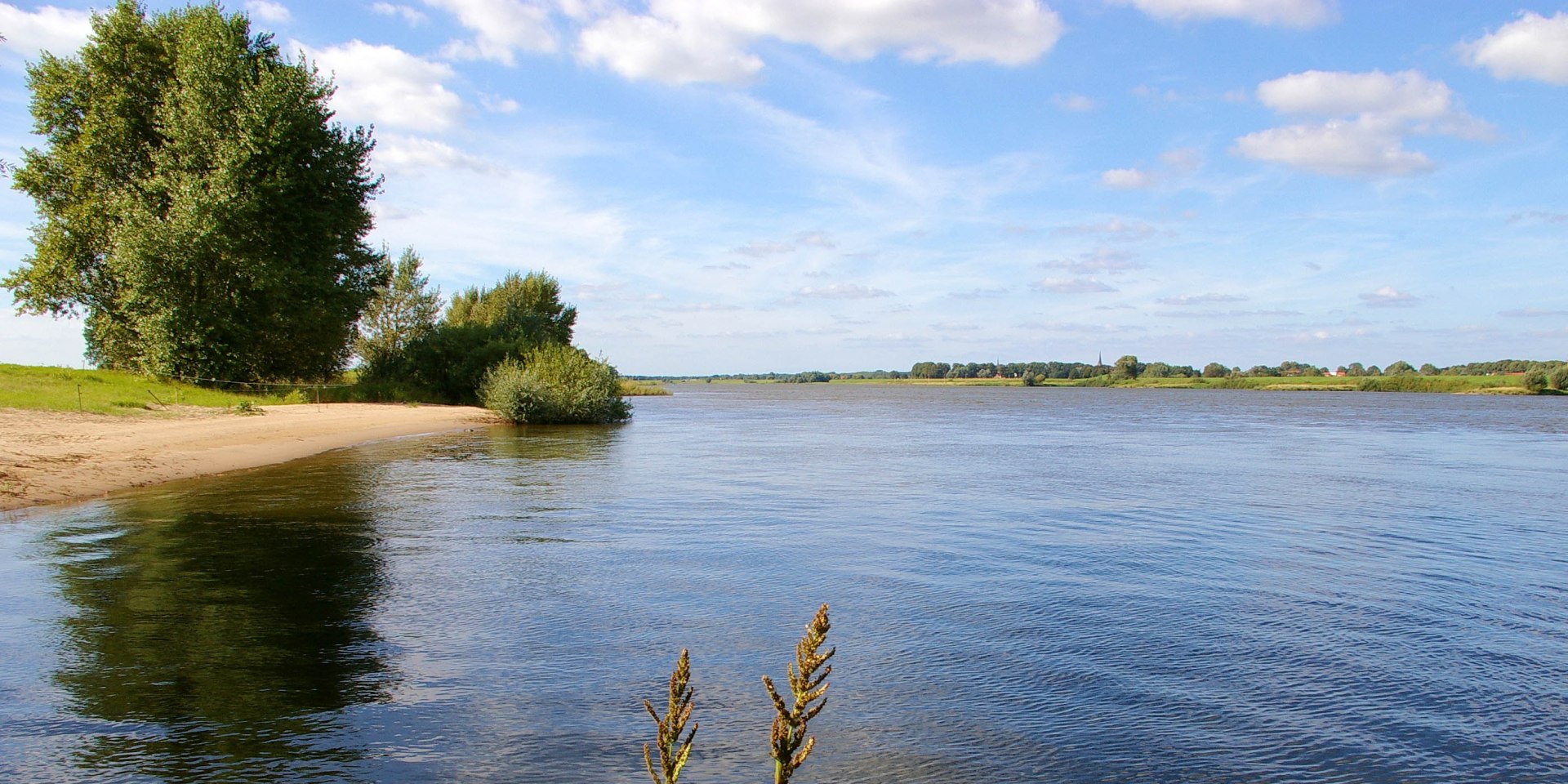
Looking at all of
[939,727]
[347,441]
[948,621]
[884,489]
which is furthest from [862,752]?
[347,441]

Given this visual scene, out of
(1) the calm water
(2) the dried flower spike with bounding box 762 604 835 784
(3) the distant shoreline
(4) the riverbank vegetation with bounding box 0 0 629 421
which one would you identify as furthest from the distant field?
(2) the dried flower spike with bounding box 762 604 835 784

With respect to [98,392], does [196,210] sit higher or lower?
higher

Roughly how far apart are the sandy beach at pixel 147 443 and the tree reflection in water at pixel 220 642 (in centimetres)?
423

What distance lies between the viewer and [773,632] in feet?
32.4

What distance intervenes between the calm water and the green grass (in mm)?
11720

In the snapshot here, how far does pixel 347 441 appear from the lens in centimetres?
3200

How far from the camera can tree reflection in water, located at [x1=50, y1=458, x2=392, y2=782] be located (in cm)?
659

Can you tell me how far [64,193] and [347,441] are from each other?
71.7 feet

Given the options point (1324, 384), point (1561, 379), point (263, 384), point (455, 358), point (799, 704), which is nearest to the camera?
point (799, 704)

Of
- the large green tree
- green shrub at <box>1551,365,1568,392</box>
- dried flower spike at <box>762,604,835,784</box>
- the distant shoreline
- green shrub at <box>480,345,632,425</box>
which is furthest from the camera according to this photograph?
the distant shoreline

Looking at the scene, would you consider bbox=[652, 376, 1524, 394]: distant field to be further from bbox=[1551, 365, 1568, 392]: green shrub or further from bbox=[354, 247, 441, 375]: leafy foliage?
bbox=[354, 247, 441, 375]: leafy foliage

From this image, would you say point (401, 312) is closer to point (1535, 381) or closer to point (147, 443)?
point (147, 443)

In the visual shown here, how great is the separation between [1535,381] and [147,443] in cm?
13547

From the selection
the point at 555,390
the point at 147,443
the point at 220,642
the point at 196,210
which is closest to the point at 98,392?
the point at 196,210
